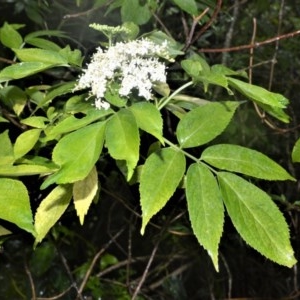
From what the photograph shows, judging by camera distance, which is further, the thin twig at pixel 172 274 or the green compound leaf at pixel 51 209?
the thin twig at pixel 172 274

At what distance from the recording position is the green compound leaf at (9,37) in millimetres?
1033

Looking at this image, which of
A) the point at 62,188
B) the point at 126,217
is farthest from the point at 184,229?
the point at 62,188

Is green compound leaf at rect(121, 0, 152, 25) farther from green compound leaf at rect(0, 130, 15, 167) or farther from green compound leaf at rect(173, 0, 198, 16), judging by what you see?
green compound leaf at rect(0, 130, 15, 167)

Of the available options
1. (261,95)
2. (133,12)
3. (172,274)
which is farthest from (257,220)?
(172,274)

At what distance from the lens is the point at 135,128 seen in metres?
0.62

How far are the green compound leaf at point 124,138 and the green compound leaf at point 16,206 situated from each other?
13 cm

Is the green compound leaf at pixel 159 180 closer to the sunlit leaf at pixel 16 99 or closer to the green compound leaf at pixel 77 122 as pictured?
the green compound leaf at pixel 77 122

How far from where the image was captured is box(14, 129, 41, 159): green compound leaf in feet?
2.50

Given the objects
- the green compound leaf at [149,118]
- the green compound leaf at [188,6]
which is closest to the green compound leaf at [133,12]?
the green compound leaf at [188,6]

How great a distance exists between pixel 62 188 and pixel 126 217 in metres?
1.12

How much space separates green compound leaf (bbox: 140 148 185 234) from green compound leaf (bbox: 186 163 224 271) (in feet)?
0.08

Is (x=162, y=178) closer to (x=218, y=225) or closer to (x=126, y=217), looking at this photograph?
(x=218, y=225)

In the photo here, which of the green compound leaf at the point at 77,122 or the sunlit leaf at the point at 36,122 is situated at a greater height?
the green compound leaf at the point at 77,122

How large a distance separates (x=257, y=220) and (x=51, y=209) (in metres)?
0.36
